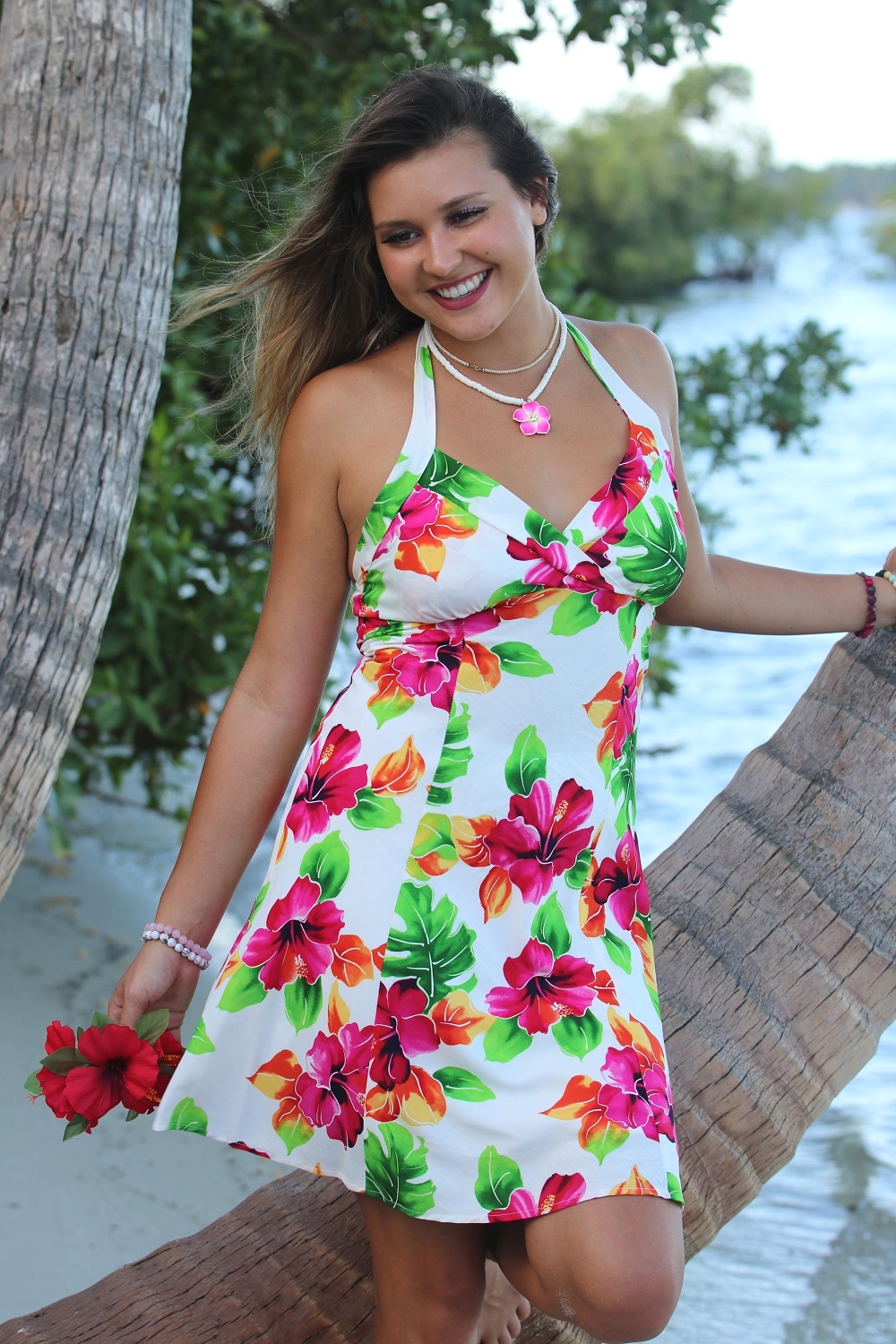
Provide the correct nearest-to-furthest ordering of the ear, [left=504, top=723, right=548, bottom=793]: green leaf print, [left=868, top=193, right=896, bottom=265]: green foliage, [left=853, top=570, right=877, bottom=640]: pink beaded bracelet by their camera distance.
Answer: [left=504, top=723, right=548, bottom=793]: green leaf print < the ear < [left=853, top=570, right=877, bottom=640]: pink beaded bracelet < [left=868, top=193, right=896, bottom=265]: green foliage

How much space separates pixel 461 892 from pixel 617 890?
24 cm

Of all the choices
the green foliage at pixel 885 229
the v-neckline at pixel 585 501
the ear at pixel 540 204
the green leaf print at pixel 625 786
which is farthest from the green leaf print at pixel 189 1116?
the green foliage at pixel 885 229

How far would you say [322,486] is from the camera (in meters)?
1.94

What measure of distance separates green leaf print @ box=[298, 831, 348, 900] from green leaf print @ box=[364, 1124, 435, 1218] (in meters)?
0.32

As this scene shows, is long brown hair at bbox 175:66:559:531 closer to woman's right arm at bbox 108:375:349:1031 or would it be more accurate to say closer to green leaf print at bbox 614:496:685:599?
woman's right arm at bbox 108:375:349:1031

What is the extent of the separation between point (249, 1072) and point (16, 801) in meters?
0.69

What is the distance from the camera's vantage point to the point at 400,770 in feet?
6.03

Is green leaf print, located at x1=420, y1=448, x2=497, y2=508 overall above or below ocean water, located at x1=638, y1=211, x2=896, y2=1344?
above

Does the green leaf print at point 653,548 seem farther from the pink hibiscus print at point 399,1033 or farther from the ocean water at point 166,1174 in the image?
the ocean water at point 166,1174

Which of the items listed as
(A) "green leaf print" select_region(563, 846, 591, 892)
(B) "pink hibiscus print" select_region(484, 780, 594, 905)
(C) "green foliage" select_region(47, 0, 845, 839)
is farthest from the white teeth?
(C) "green foliage" select_region(47, 0, 845, 839)

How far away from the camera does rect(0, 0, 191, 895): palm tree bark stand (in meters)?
2.26

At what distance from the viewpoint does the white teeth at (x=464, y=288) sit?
1.92 metres

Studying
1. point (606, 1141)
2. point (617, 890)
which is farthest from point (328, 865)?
point (606, 1141)

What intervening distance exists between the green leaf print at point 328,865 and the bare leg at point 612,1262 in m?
0.49
